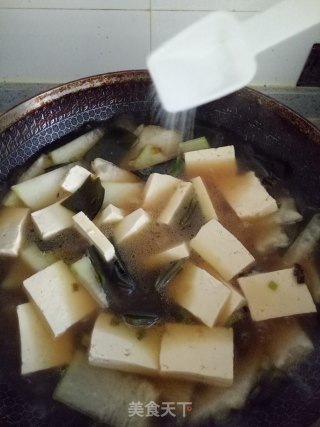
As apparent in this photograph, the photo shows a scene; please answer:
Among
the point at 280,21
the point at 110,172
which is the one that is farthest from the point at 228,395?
the point at 280,21

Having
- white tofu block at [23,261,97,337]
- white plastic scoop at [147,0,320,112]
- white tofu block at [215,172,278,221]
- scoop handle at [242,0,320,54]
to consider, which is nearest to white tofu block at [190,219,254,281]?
white tofu block at [215,172,278,221]

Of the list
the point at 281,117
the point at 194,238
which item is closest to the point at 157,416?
the point at 194,238

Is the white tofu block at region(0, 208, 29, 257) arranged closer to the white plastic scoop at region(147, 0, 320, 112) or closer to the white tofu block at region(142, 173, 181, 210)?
the white tofu block at region(142, 173, 181, 210)

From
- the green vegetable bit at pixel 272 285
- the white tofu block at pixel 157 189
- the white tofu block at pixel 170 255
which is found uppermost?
the white tofu block at pixel 157 189

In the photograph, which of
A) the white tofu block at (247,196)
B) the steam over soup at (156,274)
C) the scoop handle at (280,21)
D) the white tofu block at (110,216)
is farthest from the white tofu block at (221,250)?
the scoop handle at (280,21)

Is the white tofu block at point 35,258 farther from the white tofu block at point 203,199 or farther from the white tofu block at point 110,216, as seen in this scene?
the white tofu block at point 203,199

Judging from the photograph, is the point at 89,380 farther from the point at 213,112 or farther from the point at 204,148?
the point at 213,112

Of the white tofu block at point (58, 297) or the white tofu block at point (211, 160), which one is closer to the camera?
the white tofu block at point (58, 297)

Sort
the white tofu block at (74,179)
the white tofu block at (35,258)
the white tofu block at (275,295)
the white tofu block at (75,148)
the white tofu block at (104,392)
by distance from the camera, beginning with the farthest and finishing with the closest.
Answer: the white tofu block at (75,148) → the white tofu block at (74,179) → the white tofu block at (35,258) → the white tofu block at (275,295) → the white tofu block at (104,392)
